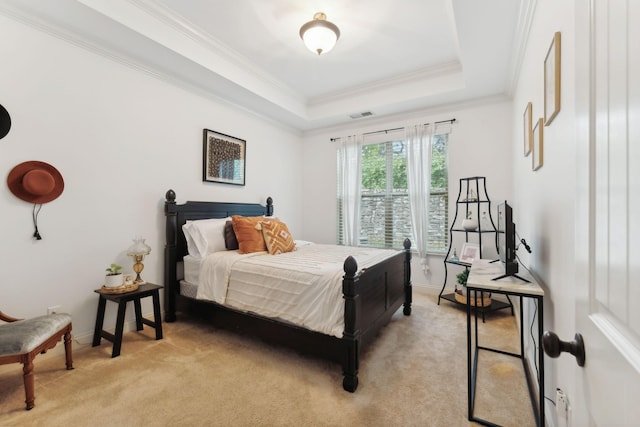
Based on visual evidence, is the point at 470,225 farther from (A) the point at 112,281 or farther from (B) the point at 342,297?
(A) the point at 112,281

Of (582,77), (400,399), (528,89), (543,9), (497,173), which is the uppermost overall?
(543,9)

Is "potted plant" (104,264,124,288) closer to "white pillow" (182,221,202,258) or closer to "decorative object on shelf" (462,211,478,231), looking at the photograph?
"white pillow" (182,221,202,258)

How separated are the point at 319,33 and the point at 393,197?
253 centimetres

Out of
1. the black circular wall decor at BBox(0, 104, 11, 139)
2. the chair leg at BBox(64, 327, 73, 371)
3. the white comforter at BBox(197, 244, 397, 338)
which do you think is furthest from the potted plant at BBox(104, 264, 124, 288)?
the black circular wall decor at BBox(0, 104, 11, 139)

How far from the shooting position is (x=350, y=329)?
6.27ft

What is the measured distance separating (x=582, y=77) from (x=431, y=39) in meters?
2.83

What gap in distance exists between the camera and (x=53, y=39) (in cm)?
229

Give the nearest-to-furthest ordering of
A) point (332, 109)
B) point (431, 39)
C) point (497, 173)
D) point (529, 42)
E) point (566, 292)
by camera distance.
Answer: point (566, 292), point (529, 42), point (431, 39), point (497, 173), point (332, 109)

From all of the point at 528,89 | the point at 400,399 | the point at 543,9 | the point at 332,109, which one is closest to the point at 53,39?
the point at 332,109

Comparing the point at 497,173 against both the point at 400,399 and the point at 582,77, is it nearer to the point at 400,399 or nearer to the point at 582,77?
the point at 400,399

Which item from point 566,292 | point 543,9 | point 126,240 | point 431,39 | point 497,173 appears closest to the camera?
point 566,292

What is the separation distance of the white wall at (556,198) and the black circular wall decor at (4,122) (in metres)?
3.31

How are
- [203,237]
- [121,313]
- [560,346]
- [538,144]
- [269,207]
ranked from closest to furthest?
[560,346]
[538,144]
[121,313]
[203,237]
[269,207]

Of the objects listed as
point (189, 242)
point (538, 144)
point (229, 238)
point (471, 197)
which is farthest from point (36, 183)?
point (471, 197)
